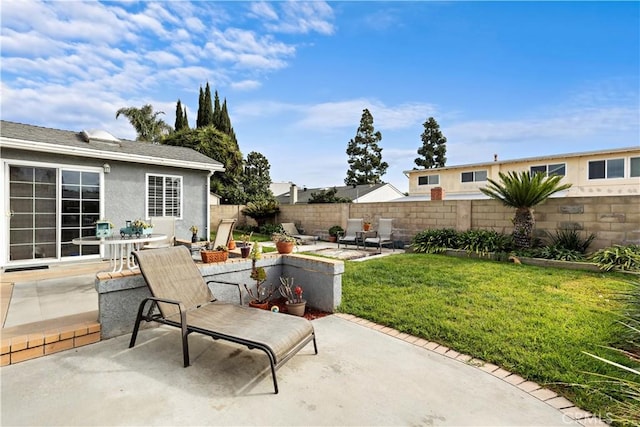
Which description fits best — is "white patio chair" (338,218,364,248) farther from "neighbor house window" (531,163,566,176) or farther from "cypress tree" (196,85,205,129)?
"cypress tree" (196,85,205,129)

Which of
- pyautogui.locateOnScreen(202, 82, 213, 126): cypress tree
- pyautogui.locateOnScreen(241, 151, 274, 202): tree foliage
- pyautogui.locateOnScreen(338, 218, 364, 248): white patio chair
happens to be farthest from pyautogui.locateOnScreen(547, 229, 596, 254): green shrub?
pyautogui.locateOnScreen(202, 82, 213, 126): cypress tree

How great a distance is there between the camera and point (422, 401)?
8.02 ft

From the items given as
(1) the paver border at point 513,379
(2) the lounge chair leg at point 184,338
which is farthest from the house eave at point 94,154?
(1) the paver border at point 513,379

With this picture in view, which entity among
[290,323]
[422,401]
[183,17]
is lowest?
[422,401]

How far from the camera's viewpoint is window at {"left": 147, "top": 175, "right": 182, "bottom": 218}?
32.0 ft

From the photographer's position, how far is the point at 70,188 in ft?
26.5

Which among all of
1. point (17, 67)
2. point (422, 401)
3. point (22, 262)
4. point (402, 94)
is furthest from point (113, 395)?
point (402, 94)

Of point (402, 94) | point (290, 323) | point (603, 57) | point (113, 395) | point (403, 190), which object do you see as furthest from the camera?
point (403, 190)

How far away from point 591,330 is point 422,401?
261 centimetres

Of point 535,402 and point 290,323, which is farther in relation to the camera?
point 290,323

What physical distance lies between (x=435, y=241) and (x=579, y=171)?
15.6 metres

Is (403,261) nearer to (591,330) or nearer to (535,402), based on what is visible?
(591,330)

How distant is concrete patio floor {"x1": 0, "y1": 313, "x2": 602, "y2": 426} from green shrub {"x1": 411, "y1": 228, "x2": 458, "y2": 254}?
6.80 metres

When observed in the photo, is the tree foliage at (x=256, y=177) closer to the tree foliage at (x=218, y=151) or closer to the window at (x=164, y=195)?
the tree foliage at (x=218, y=151)
